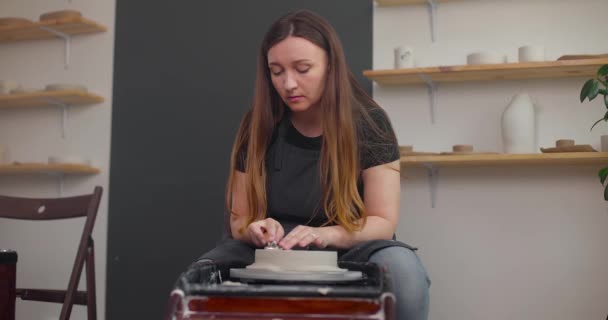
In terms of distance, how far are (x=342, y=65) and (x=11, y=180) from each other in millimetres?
2369

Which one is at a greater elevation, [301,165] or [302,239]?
[301,165]

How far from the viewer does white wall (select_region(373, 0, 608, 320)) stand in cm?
273

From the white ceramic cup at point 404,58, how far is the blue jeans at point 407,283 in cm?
140

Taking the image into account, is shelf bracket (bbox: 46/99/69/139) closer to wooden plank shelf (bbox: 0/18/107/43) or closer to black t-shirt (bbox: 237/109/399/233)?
wooden plank shelf (bbox: 0/18/107/43)

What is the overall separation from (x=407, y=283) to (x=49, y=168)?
2.34 m

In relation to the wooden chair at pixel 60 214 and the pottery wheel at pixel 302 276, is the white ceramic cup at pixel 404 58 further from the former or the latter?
the pottery wheel at pixel 302 276

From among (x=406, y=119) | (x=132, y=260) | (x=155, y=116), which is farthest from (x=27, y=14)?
(x=406, y=119)

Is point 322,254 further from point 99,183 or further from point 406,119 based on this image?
point 99,183

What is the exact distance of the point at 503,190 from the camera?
2816mm

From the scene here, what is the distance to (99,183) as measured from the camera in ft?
11.1

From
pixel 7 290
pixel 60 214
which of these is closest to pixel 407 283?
pixel 7 290

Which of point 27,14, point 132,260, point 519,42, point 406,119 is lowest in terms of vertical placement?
point 132,260

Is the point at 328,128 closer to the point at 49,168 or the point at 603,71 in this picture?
the point at 603,71

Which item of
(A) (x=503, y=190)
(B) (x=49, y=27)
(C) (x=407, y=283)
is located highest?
(B) (x=49, y=27)
